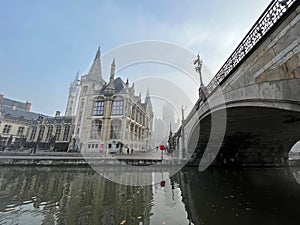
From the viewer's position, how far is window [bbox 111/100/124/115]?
29.3 m

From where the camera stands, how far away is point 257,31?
4.18m

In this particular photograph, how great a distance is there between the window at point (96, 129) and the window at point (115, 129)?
90.9 inches

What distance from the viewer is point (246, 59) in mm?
4723

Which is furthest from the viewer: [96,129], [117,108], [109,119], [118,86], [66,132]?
[66,132]

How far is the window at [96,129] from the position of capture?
29.2 m

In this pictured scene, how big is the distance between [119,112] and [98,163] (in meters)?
14.5

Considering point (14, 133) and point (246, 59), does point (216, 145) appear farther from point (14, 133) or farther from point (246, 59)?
point (14, 133)

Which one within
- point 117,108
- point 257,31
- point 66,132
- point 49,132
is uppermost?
point 117,108

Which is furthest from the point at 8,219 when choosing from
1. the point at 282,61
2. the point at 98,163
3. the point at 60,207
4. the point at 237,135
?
the point at 237,135

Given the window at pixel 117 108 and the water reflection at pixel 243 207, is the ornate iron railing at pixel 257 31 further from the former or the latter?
the window at pixel 117 108

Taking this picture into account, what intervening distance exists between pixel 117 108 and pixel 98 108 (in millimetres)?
3824

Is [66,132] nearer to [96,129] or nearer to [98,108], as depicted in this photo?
[96,129]

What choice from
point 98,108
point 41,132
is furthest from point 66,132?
point 98,108

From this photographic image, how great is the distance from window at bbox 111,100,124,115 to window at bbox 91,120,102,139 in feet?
10.5
